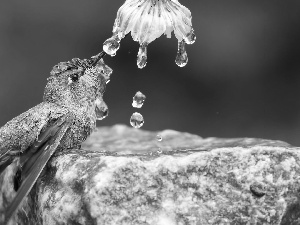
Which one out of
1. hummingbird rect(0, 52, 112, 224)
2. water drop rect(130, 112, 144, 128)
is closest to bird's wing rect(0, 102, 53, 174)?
hummingbird rect(0, 52, 112, 224)

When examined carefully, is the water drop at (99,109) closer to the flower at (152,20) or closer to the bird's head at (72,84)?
the bird's head at (72,84)

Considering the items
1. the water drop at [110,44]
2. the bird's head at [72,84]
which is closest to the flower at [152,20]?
the water drop at [110,44]

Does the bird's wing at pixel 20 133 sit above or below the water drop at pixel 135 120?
below

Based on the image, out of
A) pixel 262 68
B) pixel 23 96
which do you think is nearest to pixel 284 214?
pixel 262 68

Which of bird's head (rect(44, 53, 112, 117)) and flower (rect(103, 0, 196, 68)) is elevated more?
flower (rect(103, 0, 196, 68))

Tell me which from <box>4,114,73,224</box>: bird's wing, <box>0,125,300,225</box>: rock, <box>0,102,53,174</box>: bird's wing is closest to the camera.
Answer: <box>0,125,300,225</box>: rock

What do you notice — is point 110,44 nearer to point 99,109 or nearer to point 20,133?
point 99,109

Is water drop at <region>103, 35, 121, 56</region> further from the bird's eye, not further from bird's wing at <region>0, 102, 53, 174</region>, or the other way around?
bird's wing at <region>0, 102, 53, 174</region>
